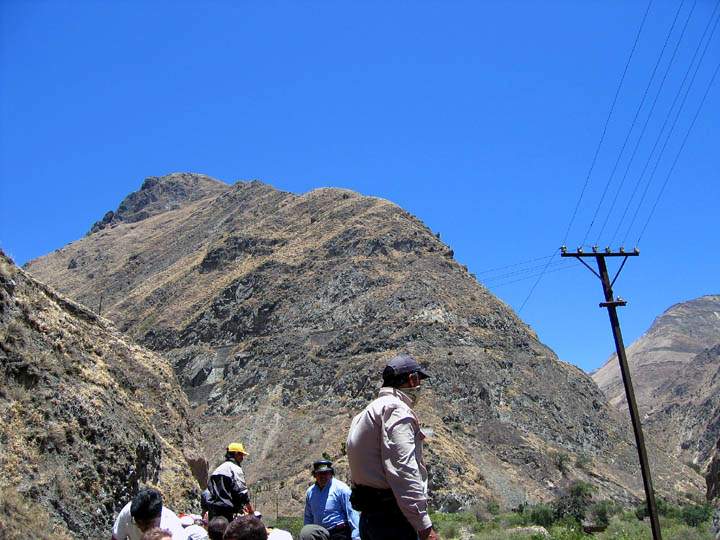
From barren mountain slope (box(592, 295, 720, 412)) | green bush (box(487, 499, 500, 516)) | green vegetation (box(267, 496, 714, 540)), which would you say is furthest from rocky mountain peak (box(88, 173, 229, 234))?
green vegetation (box(267, 496, 714, 540))

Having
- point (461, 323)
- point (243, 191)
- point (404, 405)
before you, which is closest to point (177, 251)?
point (243, 191)

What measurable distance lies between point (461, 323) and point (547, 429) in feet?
43.0

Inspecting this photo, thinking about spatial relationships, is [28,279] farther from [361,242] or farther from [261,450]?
[361,242]

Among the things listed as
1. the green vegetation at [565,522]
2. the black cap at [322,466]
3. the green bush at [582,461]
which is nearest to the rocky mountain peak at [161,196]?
the green bush at [582,461]

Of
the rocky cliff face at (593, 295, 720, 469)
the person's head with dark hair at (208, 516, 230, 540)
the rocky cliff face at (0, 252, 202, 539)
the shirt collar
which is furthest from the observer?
the rocky cliff face at (593, 295, 720, 469)

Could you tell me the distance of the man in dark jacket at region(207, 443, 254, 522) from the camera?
713 centimetres

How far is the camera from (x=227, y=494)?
719 cm

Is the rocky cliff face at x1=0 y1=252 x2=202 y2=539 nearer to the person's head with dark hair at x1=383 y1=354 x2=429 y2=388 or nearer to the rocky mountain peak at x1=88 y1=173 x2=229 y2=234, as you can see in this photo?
the person's head with dark hair at x1=383 y1=354 x2=429 y2=388

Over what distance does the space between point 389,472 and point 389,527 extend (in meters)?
0.36

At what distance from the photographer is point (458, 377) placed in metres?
61.0

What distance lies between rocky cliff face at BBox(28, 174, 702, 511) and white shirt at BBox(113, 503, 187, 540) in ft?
139

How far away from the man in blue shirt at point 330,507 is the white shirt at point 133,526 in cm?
148

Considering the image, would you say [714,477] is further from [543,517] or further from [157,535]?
[157,535]

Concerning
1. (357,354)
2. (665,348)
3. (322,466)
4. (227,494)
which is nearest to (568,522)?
(322,466)
